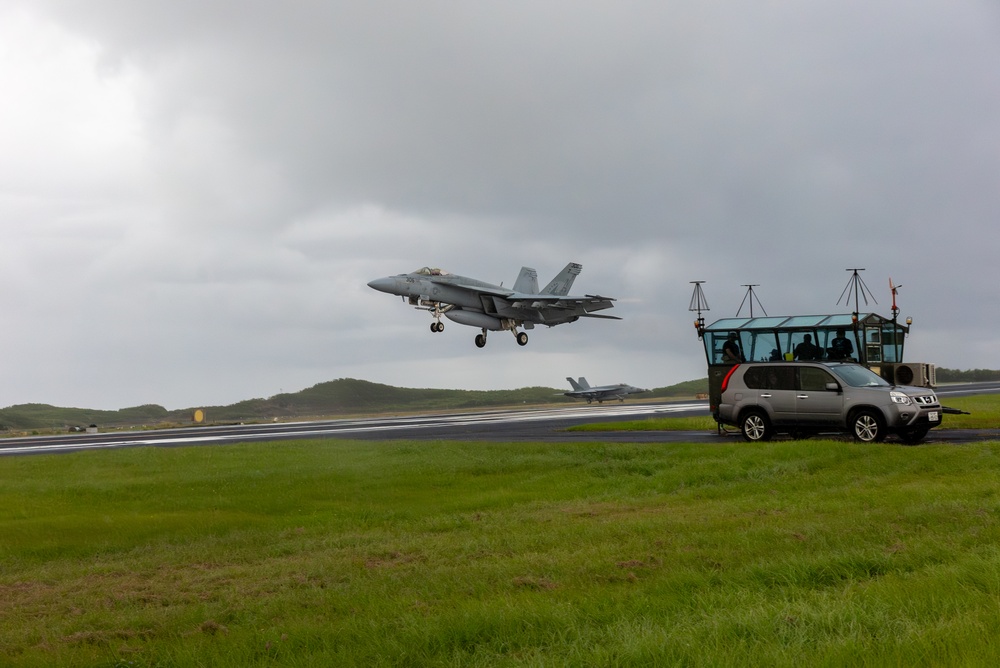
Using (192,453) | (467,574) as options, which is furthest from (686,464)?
(192,453)

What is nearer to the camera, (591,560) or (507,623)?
(507,623)

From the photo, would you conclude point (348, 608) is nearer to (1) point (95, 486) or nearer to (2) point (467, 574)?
(2) point (467, 574)

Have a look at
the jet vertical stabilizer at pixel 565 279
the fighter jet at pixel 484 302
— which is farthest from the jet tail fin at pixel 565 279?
the fighter jet at pixel 484 302

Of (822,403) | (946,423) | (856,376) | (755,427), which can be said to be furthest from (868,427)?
(946,423)

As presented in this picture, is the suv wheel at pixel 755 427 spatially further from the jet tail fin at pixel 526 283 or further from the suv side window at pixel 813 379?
the jet tail fin at pixel 526 283

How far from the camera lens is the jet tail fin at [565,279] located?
7425cm

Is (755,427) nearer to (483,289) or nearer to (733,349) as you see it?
(733,349)

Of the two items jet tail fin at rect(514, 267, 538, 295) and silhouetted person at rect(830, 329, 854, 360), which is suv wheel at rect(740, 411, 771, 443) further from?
jet tail fin at rect(514, 267, 538, 295)

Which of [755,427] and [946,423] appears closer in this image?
[755,427]

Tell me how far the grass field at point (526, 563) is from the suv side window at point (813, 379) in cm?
283

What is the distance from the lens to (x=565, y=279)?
244 ft

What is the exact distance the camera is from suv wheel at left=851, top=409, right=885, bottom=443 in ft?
79.4

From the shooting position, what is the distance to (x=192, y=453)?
29672 millimetres

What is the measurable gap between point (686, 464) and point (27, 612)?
1518cm
